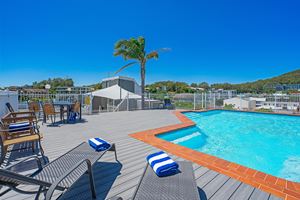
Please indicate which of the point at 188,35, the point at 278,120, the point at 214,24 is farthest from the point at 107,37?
the point at 278,120

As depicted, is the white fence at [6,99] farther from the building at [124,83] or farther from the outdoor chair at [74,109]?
the building at [124,83]

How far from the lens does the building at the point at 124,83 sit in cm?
1892

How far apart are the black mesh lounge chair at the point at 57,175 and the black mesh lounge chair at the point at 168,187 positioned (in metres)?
0.64

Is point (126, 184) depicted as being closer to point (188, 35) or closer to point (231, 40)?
point (188, 35)

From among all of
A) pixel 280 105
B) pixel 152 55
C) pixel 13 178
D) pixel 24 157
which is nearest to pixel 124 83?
pixel 152 55

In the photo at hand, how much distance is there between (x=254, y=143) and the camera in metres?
6.02

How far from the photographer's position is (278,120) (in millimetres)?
9742

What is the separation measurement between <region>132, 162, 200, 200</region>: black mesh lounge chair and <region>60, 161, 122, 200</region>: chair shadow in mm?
580

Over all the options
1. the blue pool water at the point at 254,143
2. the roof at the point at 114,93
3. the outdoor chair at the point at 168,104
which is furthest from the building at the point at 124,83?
the blue pool water at the point at 254,143

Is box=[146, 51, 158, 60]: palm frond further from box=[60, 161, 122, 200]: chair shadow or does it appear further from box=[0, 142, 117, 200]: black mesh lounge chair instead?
box=[60, 161, 122, 200]: chair shadow

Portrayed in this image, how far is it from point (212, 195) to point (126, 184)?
1.10 m

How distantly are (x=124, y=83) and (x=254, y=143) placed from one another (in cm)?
1535

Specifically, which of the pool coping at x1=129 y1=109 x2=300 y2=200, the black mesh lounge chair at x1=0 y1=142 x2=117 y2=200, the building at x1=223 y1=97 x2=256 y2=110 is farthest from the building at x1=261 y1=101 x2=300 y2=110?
the black mesh lounge chair at x1=0 y1=142 x2=117 y2=200

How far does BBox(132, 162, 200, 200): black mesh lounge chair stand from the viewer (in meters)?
1.59
